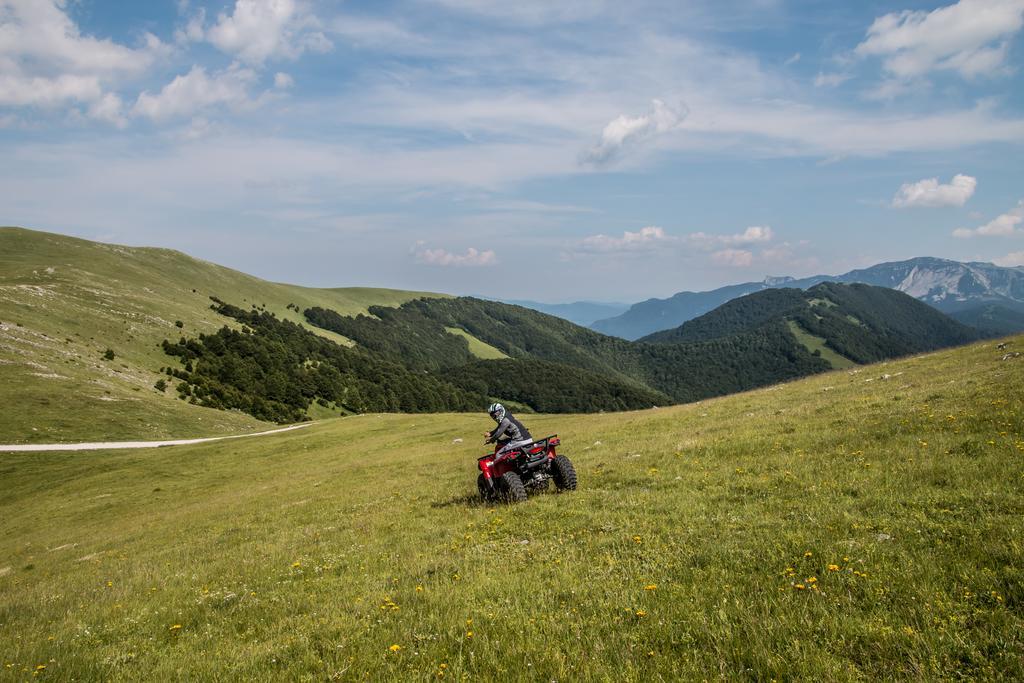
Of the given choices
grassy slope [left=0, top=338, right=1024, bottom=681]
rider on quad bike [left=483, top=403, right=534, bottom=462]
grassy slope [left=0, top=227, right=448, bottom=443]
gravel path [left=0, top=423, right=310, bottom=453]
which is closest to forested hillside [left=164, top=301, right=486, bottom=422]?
grassy slope [left=0, top=227, right=448, bottom=443]

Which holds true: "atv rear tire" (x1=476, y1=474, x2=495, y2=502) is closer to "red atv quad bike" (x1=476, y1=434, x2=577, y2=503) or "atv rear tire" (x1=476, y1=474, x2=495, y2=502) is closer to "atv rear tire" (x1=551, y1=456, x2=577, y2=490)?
"red atv quad bike" (x1=476, y1=434, x2=577, y2=503)

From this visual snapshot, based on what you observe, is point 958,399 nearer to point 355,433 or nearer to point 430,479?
point 430,479

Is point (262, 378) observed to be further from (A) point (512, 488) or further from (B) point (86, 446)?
(A) point (512, 488)

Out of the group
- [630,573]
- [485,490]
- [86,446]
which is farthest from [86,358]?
[630,573]

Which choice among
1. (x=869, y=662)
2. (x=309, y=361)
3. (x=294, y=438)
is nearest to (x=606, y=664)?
(x=869, y=662)

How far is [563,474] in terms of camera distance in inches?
648

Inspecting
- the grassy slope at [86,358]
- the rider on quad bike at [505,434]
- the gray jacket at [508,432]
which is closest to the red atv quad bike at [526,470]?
the rider on quad bike at [505,434]

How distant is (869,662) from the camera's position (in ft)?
17.8

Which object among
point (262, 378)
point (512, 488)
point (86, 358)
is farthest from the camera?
point (262, 378)

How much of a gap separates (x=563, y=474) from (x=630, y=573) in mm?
7734

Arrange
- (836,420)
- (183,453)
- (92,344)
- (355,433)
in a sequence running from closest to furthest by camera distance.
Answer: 1. (836,420)
2. (183,453)
3. (355,433)
4. (92,344)

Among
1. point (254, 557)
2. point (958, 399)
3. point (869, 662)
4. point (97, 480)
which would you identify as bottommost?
point (97, 480)

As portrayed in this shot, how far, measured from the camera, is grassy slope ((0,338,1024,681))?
20.3ft

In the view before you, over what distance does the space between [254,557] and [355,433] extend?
37.2 meters
